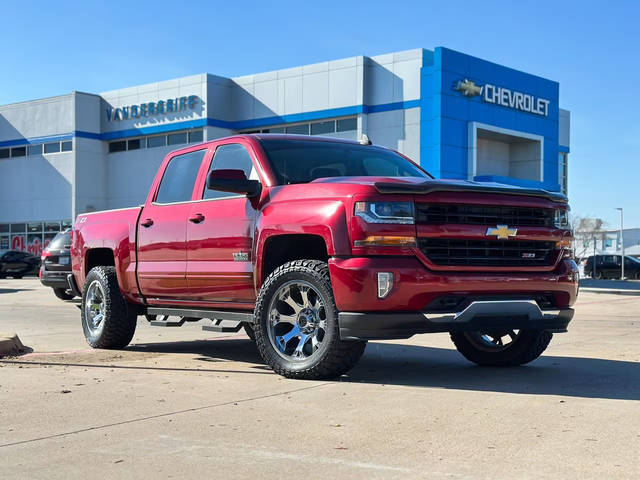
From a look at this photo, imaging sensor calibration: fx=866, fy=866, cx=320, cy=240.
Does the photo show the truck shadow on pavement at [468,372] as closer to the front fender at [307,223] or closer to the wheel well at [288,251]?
the wheel well at [288,251]

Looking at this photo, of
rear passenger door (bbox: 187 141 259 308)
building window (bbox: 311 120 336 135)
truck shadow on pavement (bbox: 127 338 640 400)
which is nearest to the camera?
truck shadow on pavement (bbox: 127 338 640 400)

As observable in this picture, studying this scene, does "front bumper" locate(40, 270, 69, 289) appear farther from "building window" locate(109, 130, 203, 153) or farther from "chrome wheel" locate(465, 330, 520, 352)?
"building window" locate(109, 130, 203, 153)

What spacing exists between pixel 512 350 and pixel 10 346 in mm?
4782

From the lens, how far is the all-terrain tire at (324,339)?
20.5ft

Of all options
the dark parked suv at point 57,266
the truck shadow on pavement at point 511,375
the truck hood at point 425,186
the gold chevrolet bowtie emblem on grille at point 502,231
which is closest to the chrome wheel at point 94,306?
the truck shadow on pavement at point 511,375

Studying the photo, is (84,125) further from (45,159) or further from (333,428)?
(333,428)

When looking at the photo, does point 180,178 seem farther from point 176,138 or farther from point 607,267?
point 607,267

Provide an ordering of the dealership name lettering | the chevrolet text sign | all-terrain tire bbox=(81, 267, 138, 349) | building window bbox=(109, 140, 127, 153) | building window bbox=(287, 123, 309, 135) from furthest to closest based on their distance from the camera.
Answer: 1. building window bbox=(109, 140, 127, 153)
2. the dealership name lettering
3. building window bbox=(287, 123, 309, 135)
4. the chevrolet text sign
5. all-terrain tire bbox=(81, 267, 138, 349)

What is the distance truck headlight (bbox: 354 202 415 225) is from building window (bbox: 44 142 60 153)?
1786 inches

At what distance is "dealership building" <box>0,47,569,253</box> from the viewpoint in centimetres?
3612

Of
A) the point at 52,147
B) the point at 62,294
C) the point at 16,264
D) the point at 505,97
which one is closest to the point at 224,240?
the point at 62,294

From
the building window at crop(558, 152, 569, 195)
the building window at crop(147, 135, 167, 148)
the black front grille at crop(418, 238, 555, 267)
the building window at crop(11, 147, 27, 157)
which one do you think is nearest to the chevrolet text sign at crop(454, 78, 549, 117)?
the building window at crop(558, 152, 569, 195)

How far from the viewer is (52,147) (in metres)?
49.0

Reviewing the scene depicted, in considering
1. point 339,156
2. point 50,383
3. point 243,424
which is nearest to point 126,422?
point 243,424
